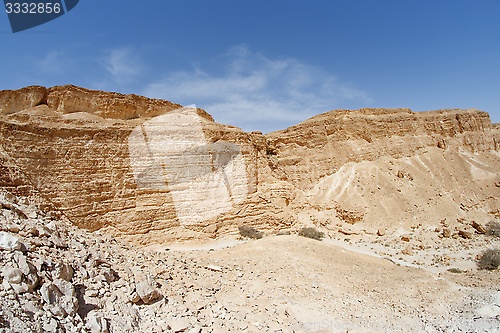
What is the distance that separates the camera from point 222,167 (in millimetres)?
18062

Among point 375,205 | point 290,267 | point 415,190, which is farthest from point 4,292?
point 415,190

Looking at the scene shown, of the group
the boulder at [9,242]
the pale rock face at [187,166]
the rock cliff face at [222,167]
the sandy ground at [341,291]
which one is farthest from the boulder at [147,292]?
the pale rock face at [187,166]

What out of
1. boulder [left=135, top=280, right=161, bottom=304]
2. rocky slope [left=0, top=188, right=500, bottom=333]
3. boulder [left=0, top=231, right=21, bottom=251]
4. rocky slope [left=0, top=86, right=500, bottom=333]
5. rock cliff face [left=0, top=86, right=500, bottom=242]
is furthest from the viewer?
rock cliff face [left=0, top=86, right=500, bottom=242]

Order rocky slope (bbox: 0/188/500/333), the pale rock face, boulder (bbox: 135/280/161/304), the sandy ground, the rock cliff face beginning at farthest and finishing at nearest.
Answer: the pale rock face
the rock cliff face
the sandy ground
boulder (bbox: 135/280/161/304)
rocky slope (bbox: 0/188/500/333)

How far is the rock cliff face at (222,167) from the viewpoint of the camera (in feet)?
43.0

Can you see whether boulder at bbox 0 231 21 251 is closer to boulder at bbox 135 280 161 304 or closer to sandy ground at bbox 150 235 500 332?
boulder at bbox 135 280 161 304

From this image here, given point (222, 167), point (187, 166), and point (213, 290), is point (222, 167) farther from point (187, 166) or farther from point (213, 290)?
point (213, 290)

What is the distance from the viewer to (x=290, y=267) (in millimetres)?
11195

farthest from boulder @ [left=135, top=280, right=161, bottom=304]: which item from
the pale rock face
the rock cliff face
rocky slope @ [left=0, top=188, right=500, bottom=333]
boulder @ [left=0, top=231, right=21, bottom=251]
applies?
the pale rock face

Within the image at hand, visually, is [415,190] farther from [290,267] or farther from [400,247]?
[290,267]

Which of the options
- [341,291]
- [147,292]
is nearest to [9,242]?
[147,292]

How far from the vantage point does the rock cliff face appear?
13.1m

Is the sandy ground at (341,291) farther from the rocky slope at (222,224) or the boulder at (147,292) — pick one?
the boulder at (147,292)

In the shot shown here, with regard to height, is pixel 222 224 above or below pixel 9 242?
below
